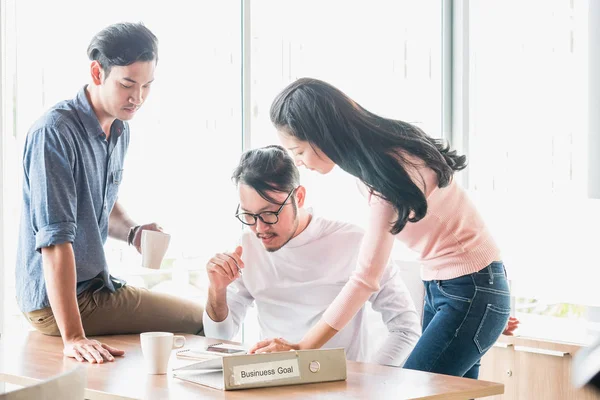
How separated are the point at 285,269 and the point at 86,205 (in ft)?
2.09

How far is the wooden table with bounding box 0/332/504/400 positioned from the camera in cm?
152

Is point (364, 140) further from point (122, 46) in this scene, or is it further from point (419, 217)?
point (122, 46)

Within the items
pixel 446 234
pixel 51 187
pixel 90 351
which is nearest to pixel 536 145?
pixel 446 234

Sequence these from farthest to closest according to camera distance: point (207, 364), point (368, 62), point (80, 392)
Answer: point (368, 62)
point (207, 364)
point (80, 392)

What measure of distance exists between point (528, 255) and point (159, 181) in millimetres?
1587

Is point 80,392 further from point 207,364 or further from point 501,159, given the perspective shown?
point 501,159

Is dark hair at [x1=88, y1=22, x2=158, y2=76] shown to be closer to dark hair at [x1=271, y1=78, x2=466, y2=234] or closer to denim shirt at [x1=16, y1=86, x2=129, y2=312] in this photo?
denim shirt at [x1=16, y1=86, x2=129, y2=312]

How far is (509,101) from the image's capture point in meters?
4.16

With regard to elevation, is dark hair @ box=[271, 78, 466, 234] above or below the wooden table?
above

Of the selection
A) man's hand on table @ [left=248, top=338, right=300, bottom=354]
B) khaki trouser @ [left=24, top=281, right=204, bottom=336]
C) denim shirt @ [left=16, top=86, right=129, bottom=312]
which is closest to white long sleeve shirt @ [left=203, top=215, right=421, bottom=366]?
khaki trouser @ [left=24, top=281, right=204, bottom=336]

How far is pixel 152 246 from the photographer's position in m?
2.34

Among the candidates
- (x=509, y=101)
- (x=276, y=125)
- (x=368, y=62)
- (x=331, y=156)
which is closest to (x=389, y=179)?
(x=331, y=156)

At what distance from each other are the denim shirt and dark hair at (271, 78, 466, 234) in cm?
57

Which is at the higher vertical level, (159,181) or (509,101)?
(509,101)
